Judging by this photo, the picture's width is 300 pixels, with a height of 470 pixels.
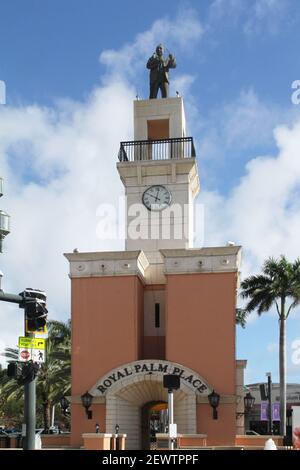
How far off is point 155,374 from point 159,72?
1779cm

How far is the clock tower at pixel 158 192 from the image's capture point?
3694cm

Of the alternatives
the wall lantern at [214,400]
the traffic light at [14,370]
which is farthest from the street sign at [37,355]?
the wall lantern at [214,400]

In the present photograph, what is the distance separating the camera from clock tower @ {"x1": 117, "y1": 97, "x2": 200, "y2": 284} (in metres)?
36.9

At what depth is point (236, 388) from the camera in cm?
3306

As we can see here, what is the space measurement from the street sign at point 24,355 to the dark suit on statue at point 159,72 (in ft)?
82.1

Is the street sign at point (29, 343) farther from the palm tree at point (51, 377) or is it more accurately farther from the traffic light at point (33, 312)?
the palm tree at point (51, 377)

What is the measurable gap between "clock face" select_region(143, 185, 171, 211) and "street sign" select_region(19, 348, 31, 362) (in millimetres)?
20426

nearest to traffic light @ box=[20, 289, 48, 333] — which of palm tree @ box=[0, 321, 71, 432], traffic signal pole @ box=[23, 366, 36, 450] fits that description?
traffic signal pole @ box=[23, 366, 36, 450]

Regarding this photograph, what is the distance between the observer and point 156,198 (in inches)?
1476

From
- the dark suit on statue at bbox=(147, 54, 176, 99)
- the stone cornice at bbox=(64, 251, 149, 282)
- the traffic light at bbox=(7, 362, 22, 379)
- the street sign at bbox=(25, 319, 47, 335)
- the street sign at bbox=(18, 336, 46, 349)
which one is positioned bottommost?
the traffic light at bbox=(7, 362, 22, 379)

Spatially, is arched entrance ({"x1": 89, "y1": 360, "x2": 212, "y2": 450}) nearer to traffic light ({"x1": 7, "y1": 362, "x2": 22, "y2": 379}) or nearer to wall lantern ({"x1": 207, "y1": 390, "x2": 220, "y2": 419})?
wall lantern ({"x1": 207, "y1": 390, "x2": 220, "y2": 419})

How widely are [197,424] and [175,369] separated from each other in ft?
8.45
